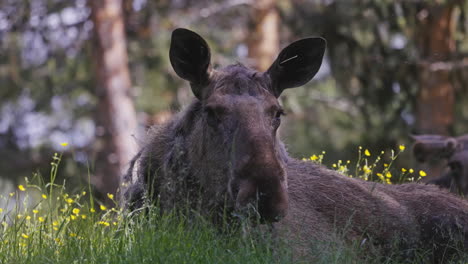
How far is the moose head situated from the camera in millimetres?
5633

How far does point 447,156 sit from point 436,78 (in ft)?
30.6

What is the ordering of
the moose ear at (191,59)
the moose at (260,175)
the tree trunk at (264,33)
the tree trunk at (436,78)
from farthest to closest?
the tree trunk at (436,78), the tree trunk at (264,33), the moose ear at (191,59), the moose at (260,175)

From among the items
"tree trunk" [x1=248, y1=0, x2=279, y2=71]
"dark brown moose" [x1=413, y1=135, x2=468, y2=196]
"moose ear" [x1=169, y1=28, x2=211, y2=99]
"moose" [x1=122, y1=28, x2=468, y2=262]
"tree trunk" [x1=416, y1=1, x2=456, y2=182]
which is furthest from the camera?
"tree trunk" [x1=416, y1=1, x2=456, y2=182]

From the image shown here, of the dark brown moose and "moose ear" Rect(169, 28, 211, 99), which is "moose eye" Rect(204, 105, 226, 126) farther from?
the dark brown moose

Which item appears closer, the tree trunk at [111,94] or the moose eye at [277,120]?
the moose eye at [277,120]

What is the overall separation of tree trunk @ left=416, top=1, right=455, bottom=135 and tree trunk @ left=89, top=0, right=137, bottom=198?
26.1 feet

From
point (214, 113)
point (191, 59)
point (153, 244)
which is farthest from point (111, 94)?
point (153, 244)

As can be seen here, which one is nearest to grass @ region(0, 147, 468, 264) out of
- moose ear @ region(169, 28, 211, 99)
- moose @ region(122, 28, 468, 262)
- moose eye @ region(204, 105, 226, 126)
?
moose @ region(122, 28, 468, 262)

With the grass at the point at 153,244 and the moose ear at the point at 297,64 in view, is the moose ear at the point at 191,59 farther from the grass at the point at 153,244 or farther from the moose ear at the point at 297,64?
A: the grass at the point at 153,244

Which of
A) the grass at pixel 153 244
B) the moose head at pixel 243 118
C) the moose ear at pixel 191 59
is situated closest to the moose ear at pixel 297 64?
the moose head at pixel 243 118

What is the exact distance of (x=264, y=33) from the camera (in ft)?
69.3

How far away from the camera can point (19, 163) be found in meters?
23.8

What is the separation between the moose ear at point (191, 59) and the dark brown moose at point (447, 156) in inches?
266

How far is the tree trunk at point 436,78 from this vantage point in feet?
71.0
